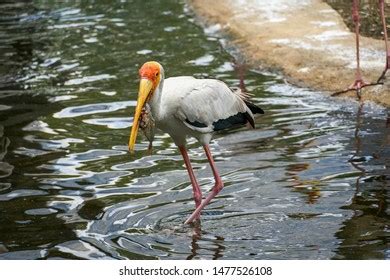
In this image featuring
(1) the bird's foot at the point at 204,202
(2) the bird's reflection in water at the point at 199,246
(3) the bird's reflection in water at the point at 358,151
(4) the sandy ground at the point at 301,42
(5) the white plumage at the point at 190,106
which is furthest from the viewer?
(4) the sandy ground at the point at 301,42

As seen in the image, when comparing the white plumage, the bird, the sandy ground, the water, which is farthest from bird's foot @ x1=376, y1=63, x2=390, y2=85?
the white plumage

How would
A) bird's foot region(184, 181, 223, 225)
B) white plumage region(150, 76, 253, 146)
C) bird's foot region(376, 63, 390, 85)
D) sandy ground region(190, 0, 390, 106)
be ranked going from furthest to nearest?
sandy ground region(190, 0, 390, 106), bird's foot region(376, 63, 390, 85), bird's foot region(184, 181, 223, 225), white plumage region(150, 76, 253, 146)

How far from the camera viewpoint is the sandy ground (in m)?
9.90

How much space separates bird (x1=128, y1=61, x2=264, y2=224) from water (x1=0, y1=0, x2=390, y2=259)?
0.39 m

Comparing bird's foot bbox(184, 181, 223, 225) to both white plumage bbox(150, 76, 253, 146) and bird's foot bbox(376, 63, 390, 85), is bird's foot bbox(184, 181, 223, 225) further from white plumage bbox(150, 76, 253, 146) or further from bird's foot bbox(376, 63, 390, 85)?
bird's foot bbox(376, 63, 390, 85)

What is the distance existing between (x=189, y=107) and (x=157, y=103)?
10.9 inches

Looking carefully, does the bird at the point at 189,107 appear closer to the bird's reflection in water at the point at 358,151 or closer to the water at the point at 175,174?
the water at the point at 175,174

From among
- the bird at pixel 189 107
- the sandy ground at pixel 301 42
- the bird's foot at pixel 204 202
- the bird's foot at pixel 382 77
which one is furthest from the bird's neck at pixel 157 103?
the bird's foot at pixel 382 77

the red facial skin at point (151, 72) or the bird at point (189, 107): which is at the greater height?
the red facial skin at point (151, 72)

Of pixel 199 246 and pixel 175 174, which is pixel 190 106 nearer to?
pixel 199 246

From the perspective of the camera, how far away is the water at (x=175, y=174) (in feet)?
18.7

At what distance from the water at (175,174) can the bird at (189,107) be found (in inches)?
15.5

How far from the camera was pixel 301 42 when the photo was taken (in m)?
11.3

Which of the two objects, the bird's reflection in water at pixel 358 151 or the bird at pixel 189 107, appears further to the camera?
the bird's reflection in water at pixel 358 151
